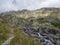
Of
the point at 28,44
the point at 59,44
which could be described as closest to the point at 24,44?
the point at 28,44

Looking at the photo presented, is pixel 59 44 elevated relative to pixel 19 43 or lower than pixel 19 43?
lower

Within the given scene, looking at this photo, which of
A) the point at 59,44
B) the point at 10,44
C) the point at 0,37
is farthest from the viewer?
the point at 59,44

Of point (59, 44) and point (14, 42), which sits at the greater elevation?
point (14, 42)

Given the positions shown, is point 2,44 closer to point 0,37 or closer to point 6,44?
point 6,44

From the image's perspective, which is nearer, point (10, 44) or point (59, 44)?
point (10, 44)

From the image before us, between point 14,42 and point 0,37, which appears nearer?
point 14,42

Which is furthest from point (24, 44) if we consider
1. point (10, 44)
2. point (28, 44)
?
point (10, 44)

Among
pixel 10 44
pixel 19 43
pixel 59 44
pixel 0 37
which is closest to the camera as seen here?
pixel 10 44

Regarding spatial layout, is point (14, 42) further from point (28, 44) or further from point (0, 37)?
point (0, 37)

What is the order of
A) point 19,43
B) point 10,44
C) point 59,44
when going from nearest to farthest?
point 10,44 → point 19,43 → point 59,44
